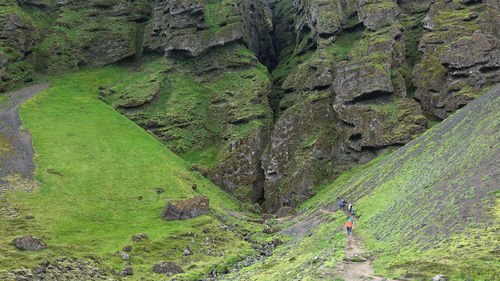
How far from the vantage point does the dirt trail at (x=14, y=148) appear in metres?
69.9

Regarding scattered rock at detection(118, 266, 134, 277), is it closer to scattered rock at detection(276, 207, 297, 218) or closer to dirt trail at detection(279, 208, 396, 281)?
dirt trail at detection(279, 208, 396, 281)

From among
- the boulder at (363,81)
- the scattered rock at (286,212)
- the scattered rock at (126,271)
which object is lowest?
the scattered rock at (286,212)

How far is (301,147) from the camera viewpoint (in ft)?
334

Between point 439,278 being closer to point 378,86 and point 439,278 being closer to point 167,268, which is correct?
point 167,268

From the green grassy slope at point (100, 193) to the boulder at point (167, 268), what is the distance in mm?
1429

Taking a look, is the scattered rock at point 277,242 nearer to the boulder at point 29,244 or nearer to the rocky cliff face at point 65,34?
the boulder at point 29,244

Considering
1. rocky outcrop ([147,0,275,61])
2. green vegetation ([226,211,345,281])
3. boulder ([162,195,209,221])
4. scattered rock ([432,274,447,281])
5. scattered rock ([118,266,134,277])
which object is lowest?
boulder ([162,195,209,221])

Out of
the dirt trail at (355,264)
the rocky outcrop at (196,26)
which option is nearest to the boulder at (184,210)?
the dirt trail at (355,264)

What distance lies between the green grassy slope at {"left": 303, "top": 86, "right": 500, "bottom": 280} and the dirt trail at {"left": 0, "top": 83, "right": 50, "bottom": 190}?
231 feet

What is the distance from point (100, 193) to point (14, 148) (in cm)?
3044

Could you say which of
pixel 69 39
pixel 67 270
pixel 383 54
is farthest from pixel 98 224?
pixel 69 39

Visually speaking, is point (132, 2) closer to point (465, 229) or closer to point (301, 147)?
point (301, 147)

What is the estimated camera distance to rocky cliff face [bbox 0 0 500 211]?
9081 cm

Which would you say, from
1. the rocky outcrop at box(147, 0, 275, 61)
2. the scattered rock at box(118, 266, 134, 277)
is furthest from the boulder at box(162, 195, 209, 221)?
the rocky outcrop at box(147, 0, 275, 61)
